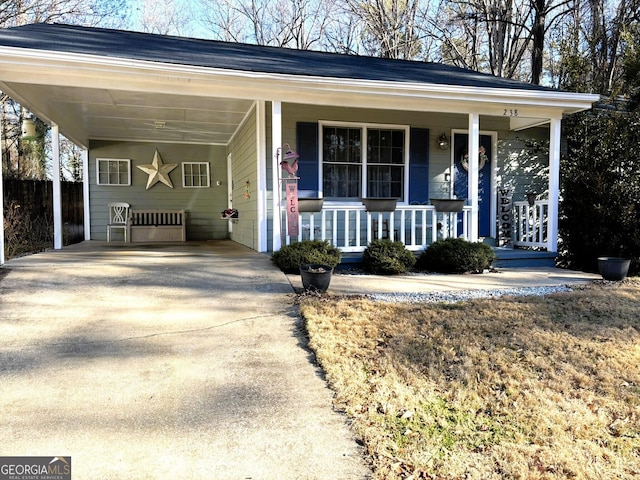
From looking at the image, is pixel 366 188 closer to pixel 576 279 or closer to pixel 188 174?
pixel 576 279

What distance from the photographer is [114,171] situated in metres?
9.98

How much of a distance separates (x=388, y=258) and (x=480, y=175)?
321 cm

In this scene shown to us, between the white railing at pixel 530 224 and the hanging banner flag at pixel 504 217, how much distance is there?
86 mm

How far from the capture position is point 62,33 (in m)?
6.56

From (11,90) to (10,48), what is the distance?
0.80 metres

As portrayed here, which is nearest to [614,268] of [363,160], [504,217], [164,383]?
[504,217]

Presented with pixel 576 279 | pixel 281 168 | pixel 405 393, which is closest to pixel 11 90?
pixel 281 168

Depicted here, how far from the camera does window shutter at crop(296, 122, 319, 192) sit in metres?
7.14

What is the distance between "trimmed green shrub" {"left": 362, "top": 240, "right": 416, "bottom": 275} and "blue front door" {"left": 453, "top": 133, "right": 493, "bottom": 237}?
230cm

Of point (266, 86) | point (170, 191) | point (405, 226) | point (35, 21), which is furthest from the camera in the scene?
point (35, 21)

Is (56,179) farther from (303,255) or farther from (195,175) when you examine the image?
(303,255)

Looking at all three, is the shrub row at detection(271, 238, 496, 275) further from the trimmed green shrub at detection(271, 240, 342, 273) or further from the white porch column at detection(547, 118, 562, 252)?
the white porch column at detection(547, 118, 562, 252)

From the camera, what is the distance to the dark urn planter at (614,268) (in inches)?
222

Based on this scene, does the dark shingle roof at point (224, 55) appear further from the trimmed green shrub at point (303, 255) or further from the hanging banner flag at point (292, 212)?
the trimmed green shrub at point (303, 255)
